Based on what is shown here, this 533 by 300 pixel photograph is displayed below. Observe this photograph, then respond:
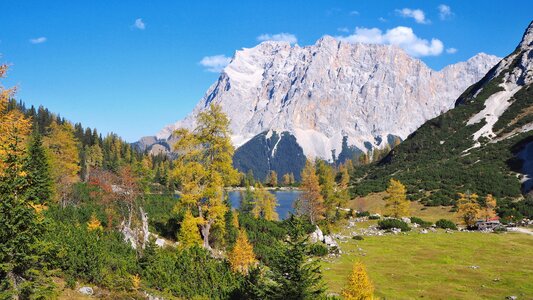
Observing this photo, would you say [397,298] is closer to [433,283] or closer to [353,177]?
[433,283]

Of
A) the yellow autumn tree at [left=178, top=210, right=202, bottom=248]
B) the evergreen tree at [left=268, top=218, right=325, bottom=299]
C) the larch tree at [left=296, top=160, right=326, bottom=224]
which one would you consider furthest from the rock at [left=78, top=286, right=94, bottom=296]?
the larch tree at [left=296, top=160, right=326, bottom=224]

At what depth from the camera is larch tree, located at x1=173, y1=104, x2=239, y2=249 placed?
32.9 metres

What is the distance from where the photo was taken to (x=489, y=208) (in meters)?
83.1

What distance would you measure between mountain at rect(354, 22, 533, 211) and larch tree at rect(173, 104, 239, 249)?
7566cm

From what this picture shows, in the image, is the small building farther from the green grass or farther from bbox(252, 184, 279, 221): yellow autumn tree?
bbox(252, 184, 279, 221): yellow autumn tree

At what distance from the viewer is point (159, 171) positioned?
188m

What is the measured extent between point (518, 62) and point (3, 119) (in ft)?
693

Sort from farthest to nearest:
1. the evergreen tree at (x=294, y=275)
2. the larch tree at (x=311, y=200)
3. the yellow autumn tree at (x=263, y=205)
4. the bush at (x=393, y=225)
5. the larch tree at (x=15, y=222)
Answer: the yellow autumn tree at (x=263, y=205), the larch tree at (x=311, y=200), the bush at (x=393, y=225), the evergreen tree at (x=294, y=275), the larch tree at (x=15, y=222)

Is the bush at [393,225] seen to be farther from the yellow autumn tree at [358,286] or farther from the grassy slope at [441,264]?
the yellow autumn tree at [358,286]

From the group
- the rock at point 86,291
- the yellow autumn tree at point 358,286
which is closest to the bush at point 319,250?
the yellow autumn tree at point 358,286

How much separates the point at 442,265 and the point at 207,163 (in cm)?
2533

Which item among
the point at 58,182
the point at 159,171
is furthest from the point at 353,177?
the point at 58,182

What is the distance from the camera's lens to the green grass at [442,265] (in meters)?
31.1

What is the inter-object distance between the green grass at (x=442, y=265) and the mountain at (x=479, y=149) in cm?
4234
